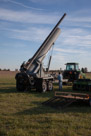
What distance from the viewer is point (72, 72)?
22.0 m

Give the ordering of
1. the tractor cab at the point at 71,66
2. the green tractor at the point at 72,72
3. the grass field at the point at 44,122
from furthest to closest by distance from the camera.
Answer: the tractor cab at the point at 71,66
the green tractor at the point at 72,72
the grass field at the point at 44,122

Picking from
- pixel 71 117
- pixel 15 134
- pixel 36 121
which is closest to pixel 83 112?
pixel 71 117

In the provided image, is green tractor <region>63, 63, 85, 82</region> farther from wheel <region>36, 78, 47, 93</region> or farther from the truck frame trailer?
wheel <region>36, 78, 47, 93</region>

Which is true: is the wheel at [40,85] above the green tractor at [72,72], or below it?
below

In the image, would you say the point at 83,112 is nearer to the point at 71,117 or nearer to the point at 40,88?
the point at 71,117

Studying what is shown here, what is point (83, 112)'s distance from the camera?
8430 millimetres

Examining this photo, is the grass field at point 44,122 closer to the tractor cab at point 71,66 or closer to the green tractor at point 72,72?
the green tractor at point 72,72

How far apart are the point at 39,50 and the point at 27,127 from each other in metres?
10.7

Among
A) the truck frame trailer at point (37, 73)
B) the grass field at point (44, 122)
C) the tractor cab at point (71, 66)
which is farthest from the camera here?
the tractor cab at point (71, 66)

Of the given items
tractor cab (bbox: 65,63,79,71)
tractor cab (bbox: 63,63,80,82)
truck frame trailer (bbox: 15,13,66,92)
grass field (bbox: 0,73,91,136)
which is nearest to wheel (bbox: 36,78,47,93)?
truck frame trailer (bbox: 15,13,66,92)

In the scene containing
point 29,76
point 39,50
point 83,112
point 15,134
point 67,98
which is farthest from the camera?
point 39,50

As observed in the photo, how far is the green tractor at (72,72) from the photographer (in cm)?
2153

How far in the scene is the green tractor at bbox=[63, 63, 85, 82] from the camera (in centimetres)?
2153

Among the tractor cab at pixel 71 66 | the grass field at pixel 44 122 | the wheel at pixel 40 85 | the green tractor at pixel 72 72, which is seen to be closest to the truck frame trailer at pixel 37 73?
the wheel at pixel 40 85
